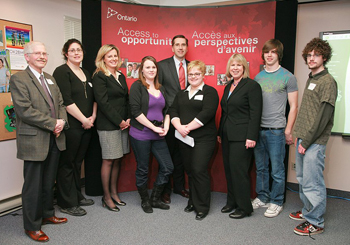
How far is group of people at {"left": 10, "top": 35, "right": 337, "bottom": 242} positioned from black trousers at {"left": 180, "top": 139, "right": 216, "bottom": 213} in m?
0.01

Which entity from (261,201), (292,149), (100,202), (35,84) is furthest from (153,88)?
(292,149)

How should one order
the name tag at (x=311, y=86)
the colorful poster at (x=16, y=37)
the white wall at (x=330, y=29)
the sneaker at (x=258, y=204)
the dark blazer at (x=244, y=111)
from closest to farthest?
the name tag at (x=311, y=86) < the dark blazer at (x=244, y=111) < the colorful poster at (x=16, y=37) < the sneaker at (x=258, y=204) < the white wall at (x=330, y=29)

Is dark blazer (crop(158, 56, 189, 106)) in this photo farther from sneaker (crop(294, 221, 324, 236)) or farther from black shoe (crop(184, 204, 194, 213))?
sneaker (crop(294, 221, 324, 236))

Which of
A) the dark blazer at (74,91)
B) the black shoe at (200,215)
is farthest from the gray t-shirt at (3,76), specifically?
the black shoe at (200,215)

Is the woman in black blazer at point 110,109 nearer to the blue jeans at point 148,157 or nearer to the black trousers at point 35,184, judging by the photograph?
the blue jeans at point 148,157

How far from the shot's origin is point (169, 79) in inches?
139

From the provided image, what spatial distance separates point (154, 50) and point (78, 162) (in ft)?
5.77

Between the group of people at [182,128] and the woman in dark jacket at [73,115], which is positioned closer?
the group of people at [182,128]

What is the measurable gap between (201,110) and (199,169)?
634mm

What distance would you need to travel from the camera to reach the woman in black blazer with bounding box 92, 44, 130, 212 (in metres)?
3.11

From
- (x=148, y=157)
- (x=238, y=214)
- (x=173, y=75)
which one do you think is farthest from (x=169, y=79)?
(x=238, y=214)

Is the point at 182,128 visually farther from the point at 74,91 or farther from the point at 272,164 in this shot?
the point at 74,91

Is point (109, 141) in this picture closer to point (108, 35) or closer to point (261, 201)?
point (108, 35)

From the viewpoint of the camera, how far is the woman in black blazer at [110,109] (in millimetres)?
3107
